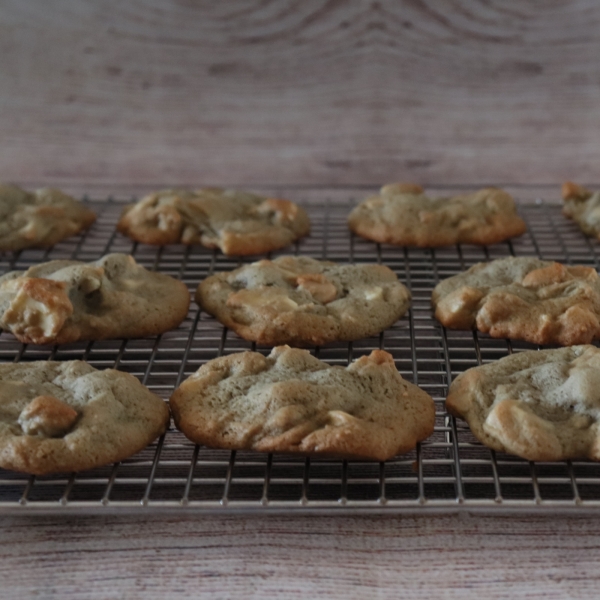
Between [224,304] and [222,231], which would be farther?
[222,231]

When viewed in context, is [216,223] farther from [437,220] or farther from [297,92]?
[297,92]

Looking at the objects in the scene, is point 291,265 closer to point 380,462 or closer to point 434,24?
point 380,462

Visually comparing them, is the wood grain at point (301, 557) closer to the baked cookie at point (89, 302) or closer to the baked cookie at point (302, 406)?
the baked cookie at point (302, 406)

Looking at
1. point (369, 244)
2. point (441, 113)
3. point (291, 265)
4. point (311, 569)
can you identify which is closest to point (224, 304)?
point (291, 265)

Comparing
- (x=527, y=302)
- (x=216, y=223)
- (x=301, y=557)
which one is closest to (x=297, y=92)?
(x=216, y=223)

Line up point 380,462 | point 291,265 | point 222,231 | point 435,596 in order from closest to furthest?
1. point 435,596
2. point 380,462
3. point 291,265
4. point 222,231

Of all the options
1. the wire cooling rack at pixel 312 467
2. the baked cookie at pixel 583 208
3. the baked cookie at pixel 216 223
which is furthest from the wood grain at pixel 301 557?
the baked cookie at pixel 583 208

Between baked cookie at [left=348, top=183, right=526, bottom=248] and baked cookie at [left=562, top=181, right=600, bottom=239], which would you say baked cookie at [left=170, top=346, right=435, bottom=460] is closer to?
baked cookie at [left=348, top=183, right=526, bottom=248]
